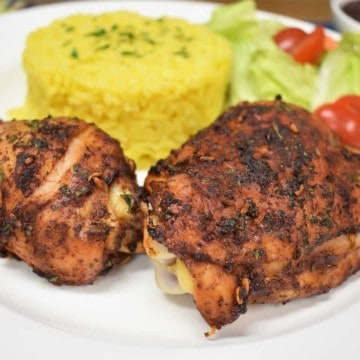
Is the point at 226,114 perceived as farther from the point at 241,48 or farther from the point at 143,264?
the point at 241,48

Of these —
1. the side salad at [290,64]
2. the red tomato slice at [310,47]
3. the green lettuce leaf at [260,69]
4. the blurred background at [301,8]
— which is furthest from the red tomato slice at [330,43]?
the blurred background at [301,8]

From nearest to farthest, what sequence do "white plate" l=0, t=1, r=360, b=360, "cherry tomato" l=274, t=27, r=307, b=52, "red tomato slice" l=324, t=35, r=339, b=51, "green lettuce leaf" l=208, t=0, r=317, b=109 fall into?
"white plate" l=0, t=1, r=360, b=360, "green lettuce leaf" l=208, t=0, r=317, b=109, "cherry tomato" l=274, t=27, r=307, b=52, "red tomato slice" l=324, t=35, r=339, b=51

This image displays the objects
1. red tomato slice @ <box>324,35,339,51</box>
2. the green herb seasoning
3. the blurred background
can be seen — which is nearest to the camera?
the green herb seasoning

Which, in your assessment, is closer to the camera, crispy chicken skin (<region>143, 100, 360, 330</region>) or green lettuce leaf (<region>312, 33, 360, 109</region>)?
crispy chicken skin (<region>143, 100, 360, 330</region>)

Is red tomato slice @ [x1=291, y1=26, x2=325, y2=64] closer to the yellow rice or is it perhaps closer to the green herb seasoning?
the yellow rice

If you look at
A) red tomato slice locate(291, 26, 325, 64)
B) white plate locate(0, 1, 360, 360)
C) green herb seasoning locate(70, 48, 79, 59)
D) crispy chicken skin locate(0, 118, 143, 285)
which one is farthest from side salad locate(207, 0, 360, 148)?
crispy chicken skin locate(0, 118, 143, 285)

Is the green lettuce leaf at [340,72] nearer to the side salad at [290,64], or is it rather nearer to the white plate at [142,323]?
the side salad at [290,64]

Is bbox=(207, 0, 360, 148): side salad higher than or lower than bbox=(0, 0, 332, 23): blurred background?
higher

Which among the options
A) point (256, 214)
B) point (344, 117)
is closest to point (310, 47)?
point (344, 117)
